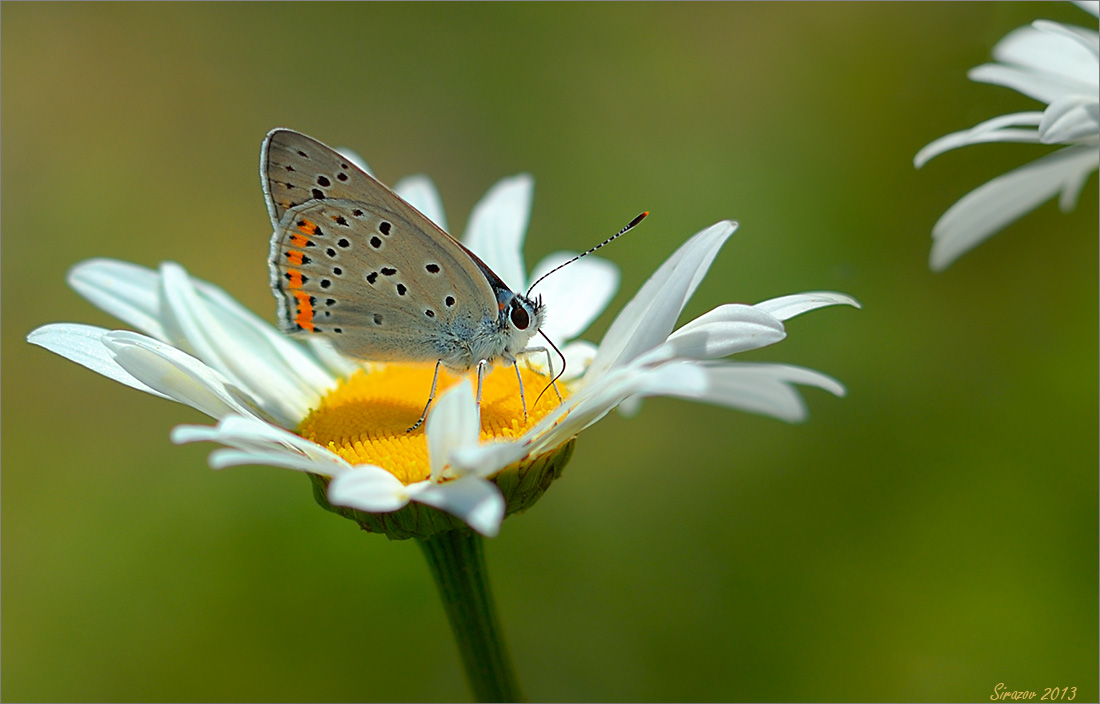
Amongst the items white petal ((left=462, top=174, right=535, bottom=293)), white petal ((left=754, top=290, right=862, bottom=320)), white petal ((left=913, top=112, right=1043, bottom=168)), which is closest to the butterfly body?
white petal ((left=462, top=174, right=535, bottom=293))

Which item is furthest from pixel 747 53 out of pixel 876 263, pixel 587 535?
pixel 587 535

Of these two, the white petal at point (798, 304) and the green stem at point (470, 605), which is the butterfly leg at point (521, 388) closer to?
the green stem at point (470, 605)

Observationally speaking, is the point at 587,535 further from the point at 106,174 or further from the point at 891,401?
the point at 106,174

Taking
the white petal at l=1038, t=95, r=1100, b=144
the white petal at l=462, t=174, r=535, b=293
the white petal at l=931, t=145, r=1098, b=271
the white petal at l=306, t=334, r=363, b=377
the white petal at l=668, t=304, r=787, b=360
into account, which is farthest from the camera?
the white petal at l=462, t=174, r=535, b=293

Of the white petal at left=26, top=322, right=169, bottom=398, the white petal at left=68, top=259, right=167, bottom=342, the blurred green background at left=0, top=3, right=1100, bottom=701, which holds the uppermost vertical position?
the white petal at left=68, top=259, right=167, bottom=342

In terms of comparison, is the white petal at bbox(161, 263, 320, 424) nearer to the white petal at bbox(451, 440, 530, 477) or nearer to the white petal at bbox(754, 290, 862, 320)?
the white petal at bbox(451, 440, 530, 477)

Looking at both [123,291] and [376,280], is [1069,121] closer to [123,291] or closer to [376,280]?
[376,280]

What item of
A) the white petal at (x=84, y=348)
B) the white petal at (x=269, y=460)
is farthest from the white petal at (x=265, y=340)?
the white petal at (x=269, y=460)
